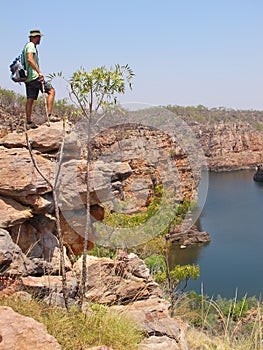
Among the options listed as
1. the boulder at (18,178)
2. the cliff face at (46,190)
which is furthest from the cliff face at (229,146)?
the boulder at (18,178)

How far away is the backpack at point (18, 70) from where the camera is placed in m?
5.31

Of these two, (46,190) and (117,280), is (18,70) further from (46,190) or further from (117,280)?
(117,280)

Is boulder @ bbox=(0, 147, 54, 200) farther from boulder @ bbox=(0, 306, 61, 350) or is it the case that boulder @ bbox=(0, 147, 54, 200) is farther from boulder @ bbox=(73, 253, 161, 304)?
boulder @ bbox=(0, 306, 61, 350)

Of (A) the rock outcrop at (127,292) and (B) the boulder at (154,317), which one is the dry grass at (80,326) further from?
(B) the boulder at (154,317)

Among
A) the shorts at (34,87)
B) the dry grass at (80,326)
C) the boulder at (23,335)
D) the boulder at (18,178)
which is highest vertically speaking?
the shorts at (34,87)

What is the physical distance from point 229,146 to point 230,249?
146 ft

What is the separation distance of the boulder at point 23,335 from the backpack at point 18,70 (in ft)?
10.8

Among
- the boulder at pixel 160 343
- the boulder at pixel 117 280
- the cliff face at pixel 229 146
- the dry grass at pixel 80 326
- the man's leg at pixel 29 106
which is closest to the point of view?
the dry grass at pixel 80 326

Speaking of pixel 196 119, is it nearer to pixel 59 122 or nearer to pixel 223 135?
pixel 223 135

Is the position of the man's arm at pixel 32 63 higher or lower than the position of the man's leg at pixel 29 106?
higher

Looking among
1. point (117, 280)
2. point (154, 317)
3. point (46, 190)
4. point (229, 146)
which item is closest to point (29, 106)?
point (46, 190)

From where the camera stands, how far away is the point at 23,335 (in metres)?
2.68

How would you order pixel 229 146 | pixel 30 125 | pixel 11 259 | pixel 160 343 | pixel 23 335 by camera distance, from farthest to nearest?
pixel 229 146 → pixel 30 125 → pixel 11 259 → pixel 160 343 → pixel 23 335

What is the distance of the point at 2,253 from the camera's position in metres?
4.43
